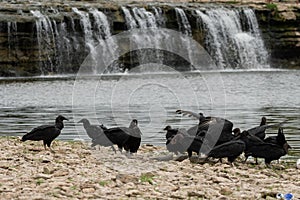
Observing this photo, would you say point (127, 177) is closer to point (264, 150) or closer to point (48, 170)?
point (48, 170)

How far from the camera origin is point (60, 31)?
183 ft

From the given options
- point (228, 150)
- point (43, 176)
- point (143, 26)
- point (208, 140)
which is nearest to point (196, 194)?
point (43, 176)

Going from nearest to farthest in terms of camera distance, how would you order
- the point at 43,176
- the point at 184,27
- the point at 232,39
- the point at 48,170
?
the point at 43,176
the point at 48,170
the point at 184,27
the point at 232,39

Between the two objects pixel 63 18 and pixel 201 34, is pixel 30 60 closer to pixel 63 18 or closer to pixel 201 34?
pixel 63 18

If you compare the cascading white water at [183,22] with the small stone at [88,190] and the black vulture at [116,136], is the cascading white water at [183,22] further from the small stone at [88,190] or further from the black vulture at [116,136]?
the small stone at [88,190]

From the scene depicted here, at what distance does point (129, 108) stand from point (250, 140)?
1457 cm

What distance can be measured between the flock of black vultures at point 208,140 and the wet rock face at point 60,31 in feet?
125

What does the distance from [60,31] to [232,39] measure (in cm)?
1667

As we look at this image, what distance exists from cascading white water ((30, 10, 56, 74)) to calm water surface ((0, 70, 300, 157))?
7.18m

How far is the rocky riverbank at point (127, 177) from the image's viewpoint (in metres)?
10.2

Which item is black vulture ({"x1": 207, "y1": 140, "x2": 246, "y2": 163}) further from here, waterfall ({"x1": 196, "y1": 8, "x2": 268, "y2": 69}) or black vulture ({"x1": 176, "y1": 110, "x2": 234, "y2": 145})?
waterfall ({"x1": 196, "y1": 8, "x2": 268, "y2": 69})

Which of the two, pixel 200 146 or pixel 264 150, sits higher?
pixel 200 146

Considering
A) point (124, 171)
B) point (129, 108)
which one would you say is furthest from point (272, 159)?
point (129, 108)

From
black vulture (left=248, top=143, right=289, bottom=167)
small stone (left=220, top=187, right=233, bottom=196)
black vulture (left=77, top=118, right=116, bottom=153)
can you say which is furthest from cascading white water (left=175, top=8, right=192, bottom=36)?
small stone (left=220, top=187, right=233, bottom=196)
